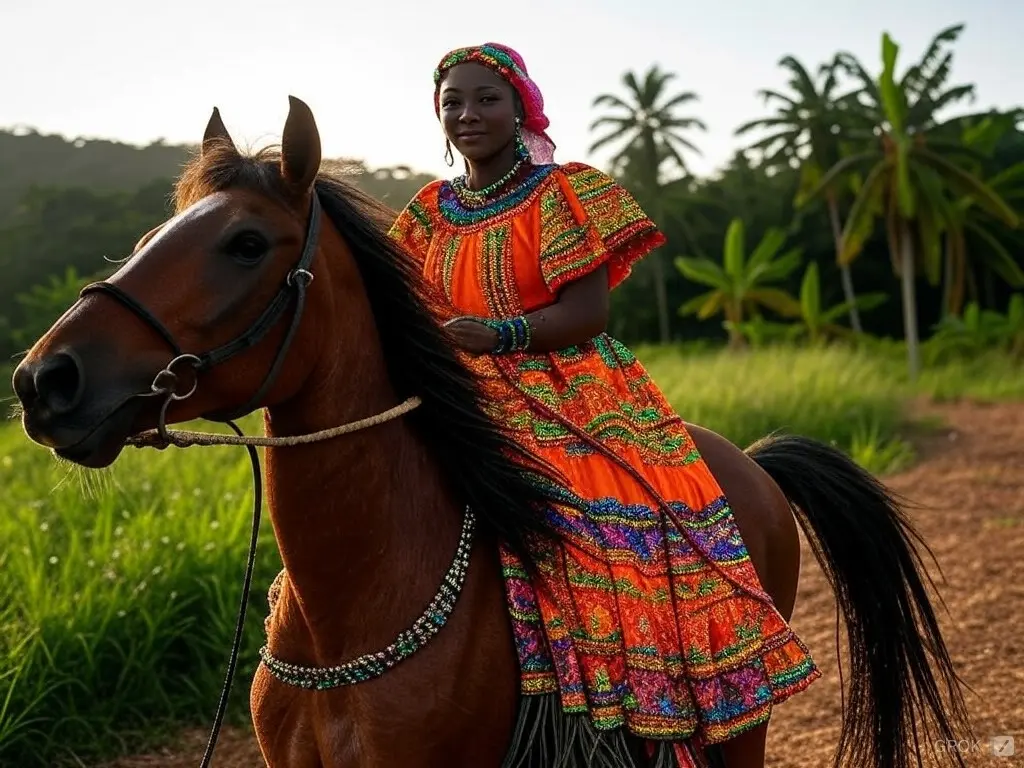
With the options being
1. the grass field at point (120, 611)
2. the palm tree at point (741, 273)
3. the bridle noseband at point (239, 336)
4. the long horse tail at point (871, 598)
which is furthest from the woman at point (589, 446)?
the palm tree at point (741, 273)

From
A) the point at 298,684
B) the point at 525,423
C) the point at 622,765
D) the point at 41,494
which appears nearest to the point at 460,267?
the point at 525,423

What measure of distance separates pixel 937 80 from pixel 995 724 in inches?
1030

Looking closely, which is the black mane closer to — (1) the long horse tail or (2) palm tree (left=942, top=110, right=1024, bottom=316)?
(1) the long horse tail

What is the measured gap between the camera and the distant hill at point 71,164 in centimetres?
3891

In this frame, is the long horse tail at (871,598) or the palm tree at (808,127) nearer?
the long horse tail at (871,598)

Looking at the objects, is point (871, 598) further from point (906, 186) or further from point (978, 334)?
point (978, 334)

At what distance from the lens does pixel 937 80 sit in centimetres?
2633

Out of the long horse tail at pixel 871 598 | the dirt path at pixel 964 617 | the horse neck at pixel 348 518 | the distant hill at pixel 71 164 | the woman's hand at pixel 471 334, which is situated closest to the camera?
the horse neck at pixel 348 518

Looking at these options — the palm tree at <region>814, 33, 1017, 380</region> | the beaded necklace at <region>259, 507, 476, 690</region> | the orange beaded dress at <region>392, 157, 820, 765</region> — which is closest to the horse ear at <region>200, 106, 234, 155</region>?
the orange beaded dress at <region>392, 157, 820, 765</region>

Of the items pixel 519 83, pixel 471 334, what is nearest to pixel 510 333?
pixel 471 334

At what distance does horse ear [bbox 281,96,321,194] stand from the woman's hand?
49 centimetres

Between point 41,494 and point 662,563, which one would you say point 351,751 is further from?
point 41,494

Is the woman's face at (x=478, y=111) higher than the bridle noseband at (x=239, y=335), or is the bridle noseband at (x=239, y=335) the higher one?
the woman's face at (x=478, y=111)

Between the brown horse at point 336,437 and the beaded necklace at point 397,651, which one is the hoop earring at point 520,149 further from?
the beaded necklace at point 397,651
